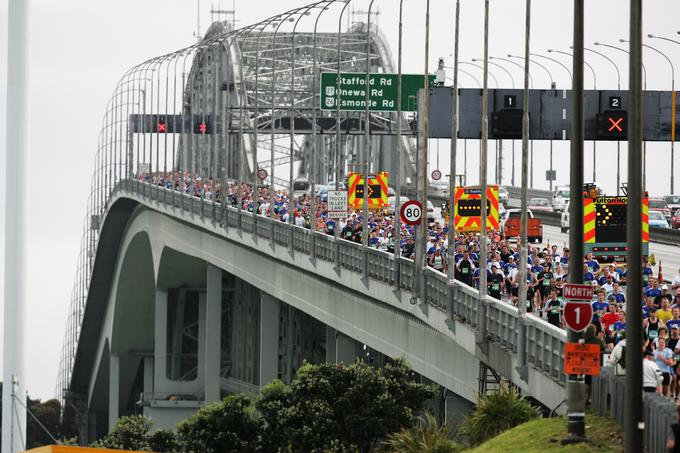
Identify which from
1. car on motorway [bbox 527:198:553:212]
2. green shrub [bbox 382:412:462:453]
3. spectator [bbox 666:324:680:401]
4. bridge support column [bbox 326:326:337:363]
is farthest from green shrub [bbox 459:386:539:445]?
car on motorway [bbox 527:198:553:212]

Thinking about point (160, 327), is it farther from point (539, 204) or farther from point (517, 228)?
point (517, 228)

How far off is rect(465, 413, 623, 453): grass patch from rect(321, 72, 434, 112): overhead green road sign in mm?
31490

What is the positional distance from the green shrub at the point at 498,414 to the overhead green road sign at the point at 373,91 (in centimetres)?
2821

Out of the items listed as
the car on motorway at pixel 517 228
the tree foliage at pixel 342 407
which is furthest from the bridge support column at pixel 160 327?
the tree foliage at pixel 342 407

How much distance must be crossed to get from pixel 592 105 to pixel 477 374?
71.4 feet

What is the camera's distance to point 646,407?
24797 millimetres

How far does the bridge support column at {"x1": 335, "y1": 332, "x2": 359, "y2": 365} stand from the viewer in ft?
195

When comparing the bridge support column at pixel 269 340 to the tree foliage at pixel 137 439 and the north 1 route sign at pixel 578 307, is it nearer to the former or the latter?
the tree foliage at pixel 137 439

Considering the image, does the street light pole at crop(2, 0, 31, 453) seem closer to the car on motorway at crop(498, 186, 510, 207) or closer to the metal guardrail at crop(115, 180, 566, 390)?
the metal guardrail at crop(115, 180, 566, 390)

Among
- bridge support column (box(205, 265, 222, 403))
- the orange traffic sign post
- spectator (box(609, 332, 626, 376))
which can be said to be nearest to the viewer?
the orange traffic sign post

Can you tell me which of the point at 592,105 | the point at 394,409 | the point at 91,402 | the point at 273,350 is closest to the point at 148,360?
the point at 91,402

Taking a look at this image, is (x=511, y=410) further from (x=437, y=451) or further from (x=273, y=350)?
(x=273, y=350)

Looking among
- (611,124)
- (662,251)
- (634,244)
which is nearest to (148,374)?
(662,251)

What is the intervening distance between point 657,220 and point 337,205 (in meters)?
28.2
